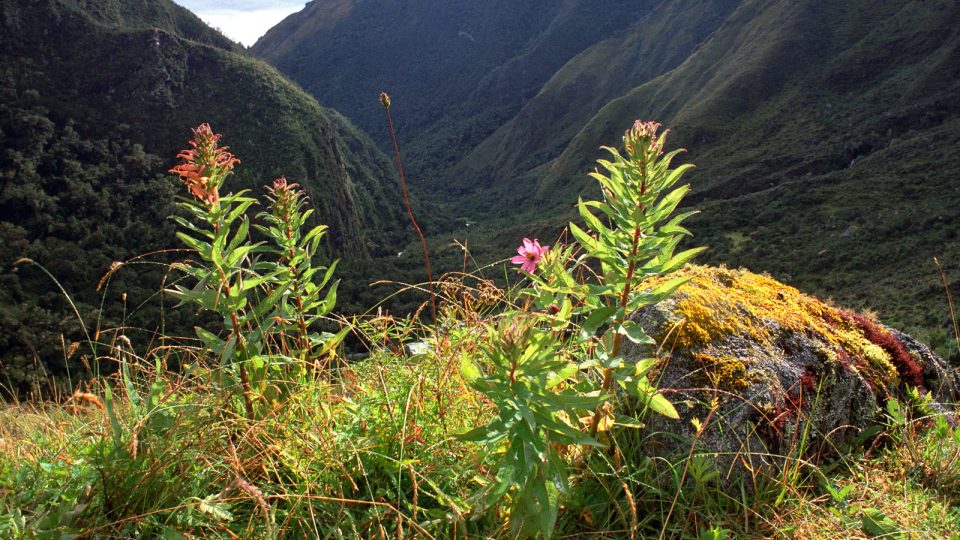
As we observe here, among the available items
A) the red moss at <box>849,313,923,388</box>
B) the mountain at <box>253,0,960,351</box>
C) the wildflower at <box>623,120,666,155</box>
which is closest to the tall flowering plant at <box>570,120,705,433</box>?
the wildflower at <box>623,120,666,155</box>

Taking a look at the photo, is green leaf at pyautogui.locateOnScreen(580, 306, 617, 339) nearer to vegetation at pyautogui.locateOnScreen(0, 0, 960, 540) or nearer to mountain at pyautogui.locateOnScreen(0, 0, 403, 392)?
vegetation at pyautogui.locateOnScreen(0, 0, 960, 540)

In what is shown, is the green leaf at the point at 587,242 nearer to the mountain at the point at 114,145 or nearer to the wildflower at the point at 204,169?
the wildflower at the point at 204,169

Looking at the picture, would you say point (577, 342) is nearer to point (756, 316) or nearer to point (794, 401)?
point (794, 401)

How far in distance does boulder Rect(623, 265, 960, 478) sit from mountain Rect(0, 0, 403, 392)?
25613mm

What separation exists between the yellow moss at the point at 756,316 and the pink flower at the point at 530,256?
100 cm

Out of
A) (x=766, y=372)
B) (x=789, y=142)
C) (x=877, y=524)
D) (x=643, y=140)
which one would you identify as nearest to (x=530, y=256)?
(x=643, y=140)

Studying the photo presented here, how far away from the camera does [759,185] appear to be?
183ft

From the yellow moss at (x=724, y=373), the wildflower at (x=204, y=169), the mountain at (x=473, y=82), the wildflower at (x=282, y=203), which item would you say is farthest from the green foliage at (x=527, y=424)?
the mountain at (x=473, y=82)

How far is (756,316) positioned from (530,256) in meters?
1.71

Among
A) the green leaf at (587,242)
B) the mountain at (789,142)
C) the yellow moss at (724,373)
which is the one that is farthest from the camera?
the mountain at (789,142)

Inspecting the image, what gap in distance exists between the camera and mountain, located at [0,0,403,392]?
110ft

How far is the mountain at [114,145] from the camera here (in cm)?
3356

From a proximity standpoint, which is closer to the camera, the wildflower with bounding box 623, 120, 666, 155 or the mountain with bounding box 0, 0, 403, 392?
the wildflower with bounding box 623, 120, 666, 155

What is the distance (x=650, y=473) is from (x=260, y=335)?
1.94 meters
